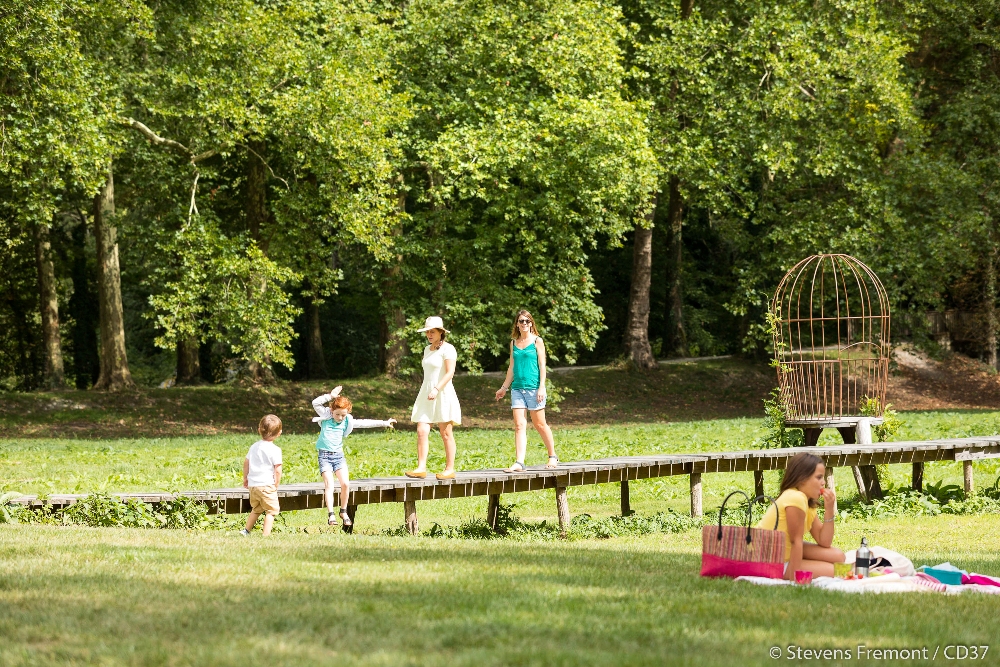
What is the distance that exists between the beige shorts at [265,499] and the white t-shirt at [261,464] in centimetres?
5

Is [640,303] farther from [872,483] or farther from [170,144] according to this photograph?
[872,483]

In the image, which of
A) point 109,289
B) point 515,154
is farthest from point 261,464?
point 109,289

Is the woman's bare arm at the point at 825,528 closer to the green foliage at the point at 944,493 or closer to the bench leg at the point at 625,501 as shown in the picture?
the bench leg at the point at 625,501

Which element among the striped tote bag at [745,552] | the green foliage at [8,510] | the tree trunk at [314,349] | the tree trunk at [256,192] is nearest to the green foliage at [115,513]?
the green foliage at [8,510]

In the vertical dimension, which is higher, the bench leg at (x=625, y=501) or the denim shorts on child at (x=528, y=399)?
the denim shorts on child at (x=528, y=399)

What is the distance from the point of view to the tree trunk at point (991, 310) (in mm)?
34938

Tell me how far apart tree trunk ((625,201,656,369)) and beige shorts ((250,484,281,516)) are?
24578 millimetres

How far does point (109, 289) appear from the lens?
29375 millimetres

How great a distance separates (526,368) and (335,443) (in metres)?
2.22

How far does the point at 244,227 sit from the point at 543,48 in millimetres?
9933

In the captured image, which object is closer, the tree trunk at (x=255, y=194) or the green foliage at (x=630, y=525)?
the green foliage at (x=630, y=525)

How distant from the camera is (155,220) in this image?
27953mm

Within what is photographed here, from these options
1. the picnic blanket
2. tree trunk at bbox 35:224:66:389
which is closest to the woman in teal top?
the picnic blanket

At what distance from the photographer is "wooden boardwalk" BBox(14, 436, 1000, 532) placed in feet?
34.3
